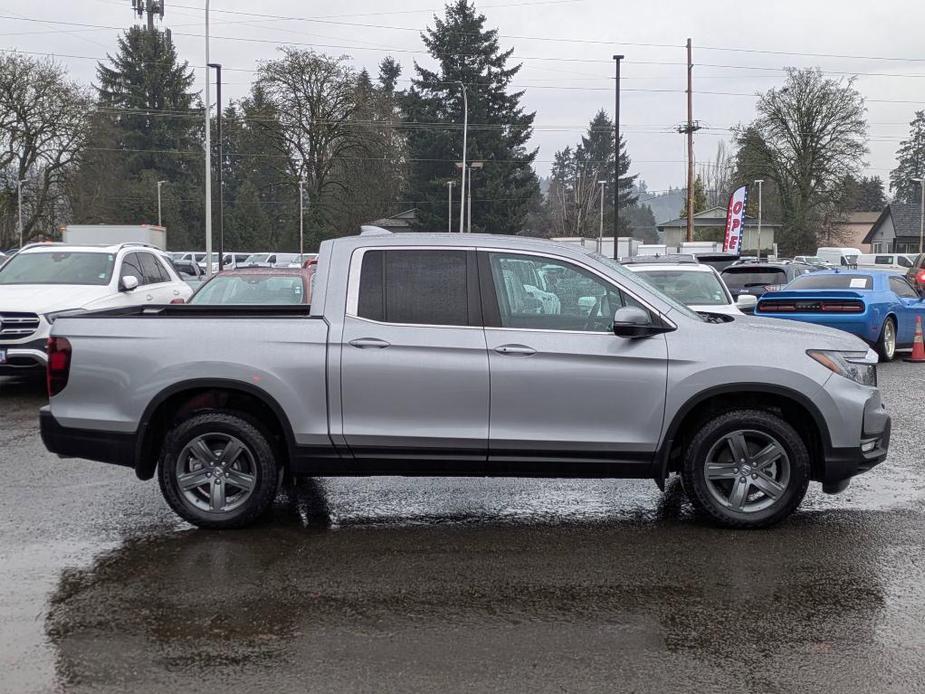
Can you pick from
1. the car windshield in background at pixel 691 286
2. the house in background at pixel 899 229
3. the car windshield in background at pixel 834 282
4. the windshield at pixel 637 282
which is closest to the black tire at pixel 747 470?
the windshield at pixel 637 282

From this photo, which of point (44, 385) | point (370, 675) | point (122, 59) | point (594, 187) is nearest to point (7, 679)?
point (370, 675)

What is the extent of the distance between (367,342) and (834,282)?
41.4 ft

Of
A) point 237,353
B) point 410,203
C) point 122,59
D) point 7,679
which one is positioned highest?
point 122,59

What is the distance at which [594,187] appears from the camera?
97375 mm

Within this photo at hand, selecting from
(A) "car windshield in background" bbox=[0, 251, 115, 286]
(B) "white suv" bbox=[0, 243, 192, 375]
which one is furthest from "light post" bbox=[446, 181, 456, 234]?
(A) "car windshield in background" bbox=[0, 251, 115, 286]

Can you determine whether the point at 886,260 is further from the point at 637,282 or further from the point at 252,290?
the point at 637,282

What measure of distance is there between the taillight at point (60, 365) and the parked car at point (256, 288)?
21.0ft

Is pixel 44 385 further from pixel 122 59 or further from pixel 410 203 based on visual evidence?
pixel 122 59

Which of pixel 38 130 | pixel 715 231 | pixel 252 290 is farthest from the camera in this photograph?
pixel 715 231

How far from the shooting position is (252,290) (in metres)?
13.1

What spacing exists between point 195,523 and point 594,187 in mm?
93547

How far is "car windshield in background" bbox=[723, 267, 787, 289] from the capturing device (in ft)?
73.7

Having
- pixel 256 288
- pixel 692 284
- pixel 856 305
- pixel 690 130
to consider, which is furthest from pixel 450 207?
pixel 256 288

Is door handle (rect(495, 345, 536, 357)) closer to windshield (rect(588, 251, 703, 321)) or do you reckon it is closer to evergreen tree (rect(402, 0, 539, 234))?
windshield (rect(588, 251, 703, 321))
